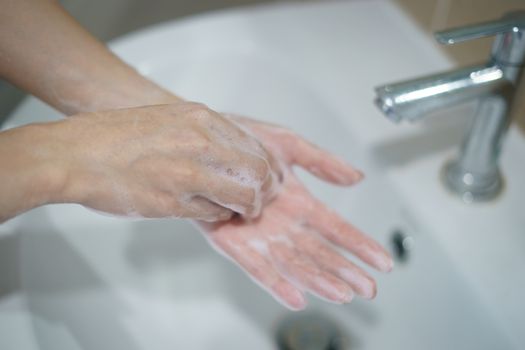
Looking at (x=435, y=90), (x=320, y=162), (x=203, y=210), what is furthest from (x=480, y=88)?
(x=203, y=210)

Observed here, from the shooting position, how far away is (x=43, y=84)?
0.49 metres

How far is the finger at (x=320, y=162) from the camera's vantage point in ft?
1.63

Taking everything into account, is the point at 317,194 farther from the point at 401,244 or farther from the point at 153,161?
the point at 153,161

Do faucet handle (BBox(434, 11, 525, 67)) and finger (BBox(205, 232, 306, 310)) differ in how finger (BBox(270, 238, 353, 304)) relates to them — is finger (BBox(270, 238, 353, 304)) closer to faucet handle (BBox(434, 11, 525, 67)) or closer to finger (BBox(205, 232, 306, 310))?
finger (BBox(205, 232, 306, 310))

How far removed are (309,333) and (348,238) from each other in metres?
0.15

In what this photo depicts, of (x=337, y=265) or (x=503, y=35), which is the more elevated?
(x=503, y=35)

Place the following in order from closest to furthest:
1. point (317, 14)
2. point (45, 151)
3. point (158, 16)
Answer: point (45, 151)
point (317, 14)
point (158, 16)

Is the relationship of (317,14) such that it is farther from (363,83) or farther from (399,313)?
(399,313)

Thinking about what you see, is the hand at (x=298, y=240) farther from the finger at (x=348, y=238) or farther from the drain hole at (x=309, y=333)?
the drain hole at (x=309, y=333)

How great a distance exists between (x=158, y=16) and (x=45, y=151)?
2.10ft

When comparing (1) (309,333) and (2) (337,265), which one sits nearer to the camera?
(2) (337,265)

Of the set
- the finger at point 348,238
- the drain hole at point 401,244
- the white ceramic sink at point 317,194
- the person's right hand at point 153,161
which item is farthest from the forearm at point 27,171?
the drain hole at point 401,244

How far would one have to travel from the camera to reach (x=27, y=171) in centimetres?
37

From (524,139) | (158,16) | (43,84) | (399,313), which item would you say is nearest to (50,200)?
(43,84)
